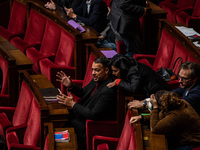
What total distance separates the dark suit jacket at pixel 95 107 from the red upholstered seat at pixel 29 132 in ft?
0.49

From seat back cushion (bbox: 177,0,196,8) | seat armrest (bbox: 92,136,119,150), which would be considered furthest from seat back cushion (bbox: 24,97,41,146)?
seat back cushion (bbox: 177,0,196,8)

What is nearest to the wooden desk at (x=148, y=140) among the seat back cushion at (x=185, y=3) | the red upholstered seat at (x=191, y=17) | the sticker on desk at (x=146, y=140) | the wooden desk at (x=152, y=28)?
the sticker on desk at (x=146, y=140)

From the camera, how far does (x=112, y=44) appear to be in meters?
2.43

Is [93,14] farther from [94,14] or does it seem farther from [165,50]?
[165,50]

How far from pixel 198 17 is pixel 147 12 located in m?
0.41

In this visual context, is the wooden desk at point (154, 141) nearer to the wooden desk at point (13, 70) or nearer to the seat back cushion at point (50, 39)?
the wooden desk at point (13, 70)

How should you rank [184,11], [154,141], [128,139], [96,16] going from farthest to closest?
[184,11] < [96,16] < [128,139] < [154,141]

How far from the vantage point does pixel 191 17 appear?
102 inches

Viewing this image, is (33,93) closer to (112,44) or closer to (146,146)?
(146,146)

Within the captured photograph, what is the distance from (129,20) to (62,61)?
1.36 feet

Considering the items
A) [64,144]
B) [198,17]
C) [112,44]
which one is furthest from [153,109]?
[198,17]

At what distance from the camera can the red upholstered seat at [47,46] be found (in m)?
2.22

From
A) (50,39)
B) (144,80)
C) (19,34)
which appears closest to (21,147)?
(144,80)

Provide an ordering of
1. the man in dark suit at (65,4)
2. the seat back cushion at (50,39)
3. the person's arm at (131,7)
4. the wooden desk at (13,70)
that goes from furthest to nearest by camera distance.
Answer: the man in dark suit at (65,4), the seat back cushion at (50,39), the person's arm at (131,7), the wooden desk at (13,70)
